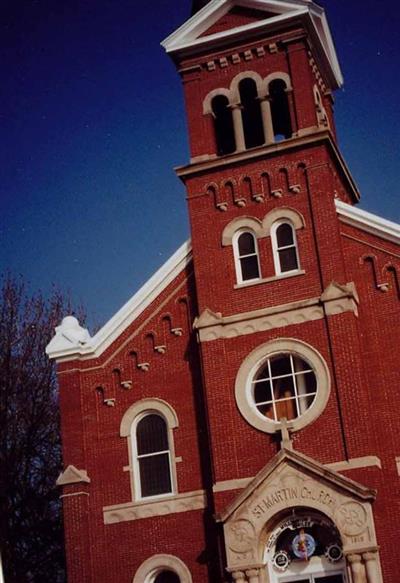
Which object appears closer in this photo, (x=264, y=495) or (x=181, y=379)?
(x=264, y=495)

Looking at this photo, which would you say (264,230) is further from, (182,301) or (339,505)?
(339,505)

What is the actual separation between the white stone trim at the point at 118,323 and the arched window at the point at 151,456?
7.74 ft

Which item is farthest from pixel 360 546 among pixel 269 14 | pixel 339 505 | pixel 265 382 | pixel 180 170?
Result: pixel 269 14

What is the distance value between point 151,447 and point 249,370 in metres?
3.33

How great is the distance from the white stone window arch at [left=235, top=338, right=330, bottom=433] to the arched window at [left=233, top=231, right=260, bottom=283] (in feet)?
6.82

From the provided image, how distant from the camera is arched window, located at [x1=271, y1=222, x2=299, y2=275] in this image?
25.6 meters

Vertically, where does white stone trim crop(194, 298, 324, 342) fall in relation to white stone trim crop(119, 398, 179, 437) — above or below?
above

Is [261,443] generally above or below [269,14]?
below

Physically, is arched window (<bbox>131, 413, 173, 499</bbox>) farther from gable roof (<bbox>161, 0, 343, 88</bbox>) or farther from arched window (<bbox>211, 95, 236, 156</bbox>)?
gable roof (<bbox>161, 0, 343, 88</bbox>)

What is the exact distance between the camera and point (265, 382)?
977 inches

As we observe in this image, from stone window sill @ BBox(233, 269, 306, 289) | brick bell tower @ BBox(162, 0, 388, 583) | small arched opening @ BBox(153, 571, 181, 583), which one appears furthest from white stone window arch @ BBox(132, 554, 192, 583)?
stone window sill @ BBox(233, 269, 306, 289)

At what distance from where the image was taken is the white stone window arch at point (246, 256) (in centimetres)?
2588

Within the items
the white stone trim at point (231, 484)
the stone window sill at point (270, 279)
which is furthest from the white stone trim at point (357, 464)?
the stone window sill at point (270, 279)

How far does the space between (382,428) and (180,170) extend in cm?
892
